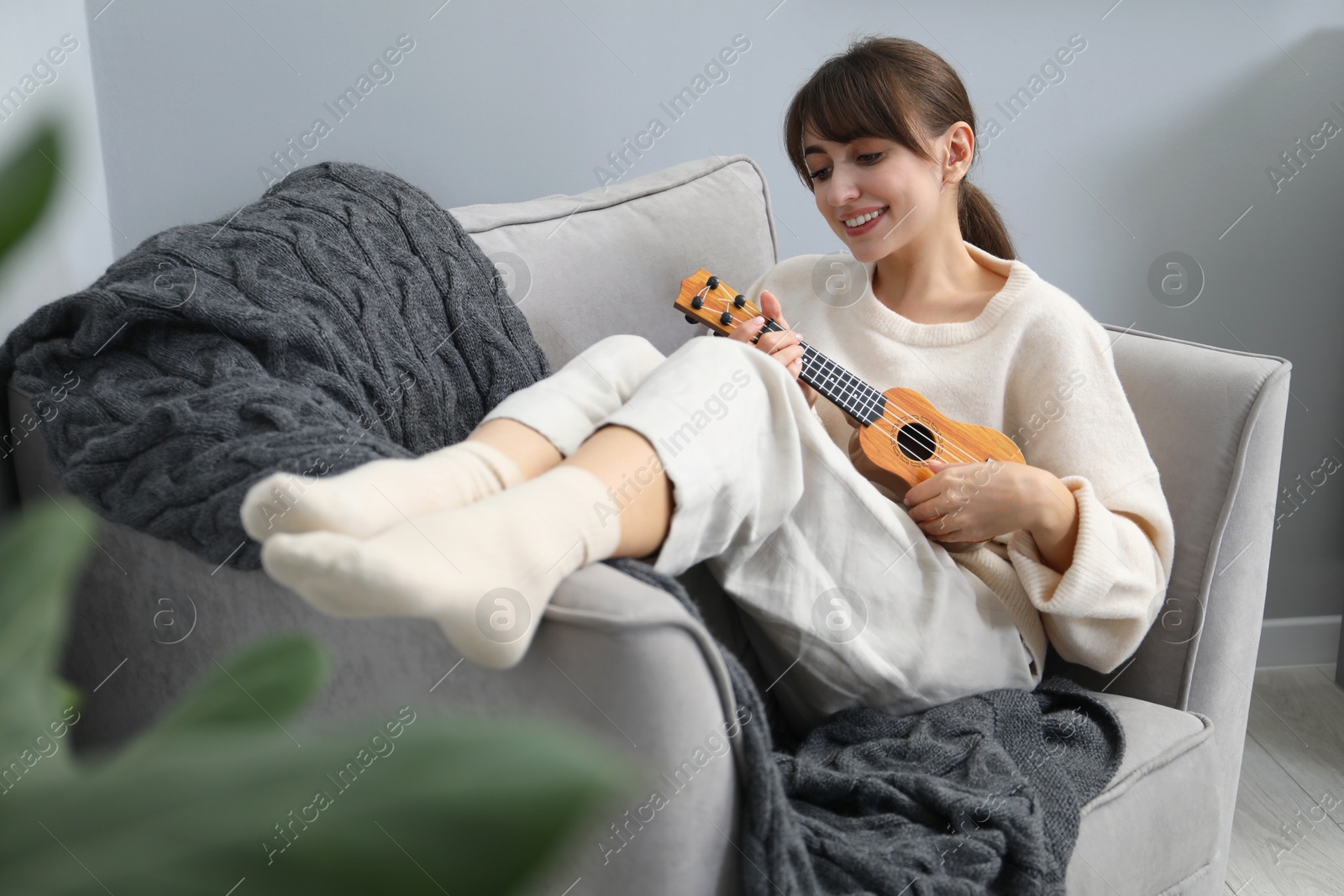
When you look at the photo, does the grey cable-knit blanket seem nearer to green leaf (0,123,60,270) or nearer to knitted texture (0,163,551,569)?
knitted texture (0,163,551,569)

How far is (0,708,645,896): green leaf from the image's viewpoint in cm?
9

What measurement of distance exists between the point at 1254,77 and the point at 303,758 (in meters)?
2.08

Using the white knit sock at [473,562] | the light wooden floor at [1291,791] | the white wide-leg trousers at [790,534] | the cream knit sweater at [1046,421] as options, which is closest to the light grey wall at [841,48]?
the light wooden floor at [1291,791]

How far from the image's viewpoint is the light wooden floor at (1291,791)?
4.59 ft

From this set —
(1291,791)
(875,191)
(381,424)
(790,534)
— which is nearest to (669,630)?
(790,534)

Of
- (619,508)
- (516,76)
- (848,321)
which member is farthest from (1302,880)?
(516,76)

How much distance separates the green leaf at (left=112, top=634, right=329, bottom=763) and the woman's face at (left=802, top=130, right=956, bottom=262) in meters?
1.21

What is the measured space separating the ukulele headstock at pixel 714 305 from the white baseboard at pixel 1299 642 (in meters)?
1.35

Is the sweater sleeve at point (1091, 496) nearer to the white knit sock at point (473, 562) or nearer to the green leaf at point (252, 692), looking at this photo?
the white knit sock at point (473, 562)

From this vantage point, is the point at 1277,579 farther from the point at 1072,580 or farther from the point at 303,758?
the point at 303,758

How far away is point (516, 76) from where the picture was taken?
1536 millimetres

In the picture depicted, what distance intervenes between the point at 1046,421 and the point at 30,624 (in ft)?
3.83

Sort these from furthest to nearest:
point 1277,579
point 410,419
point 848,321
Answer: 1. point 1277,579
2. point 848,321
3. point 410,419

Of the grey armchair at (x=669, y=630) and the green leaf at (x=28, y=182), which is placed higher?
the green leaf at (x=28, y=182)
